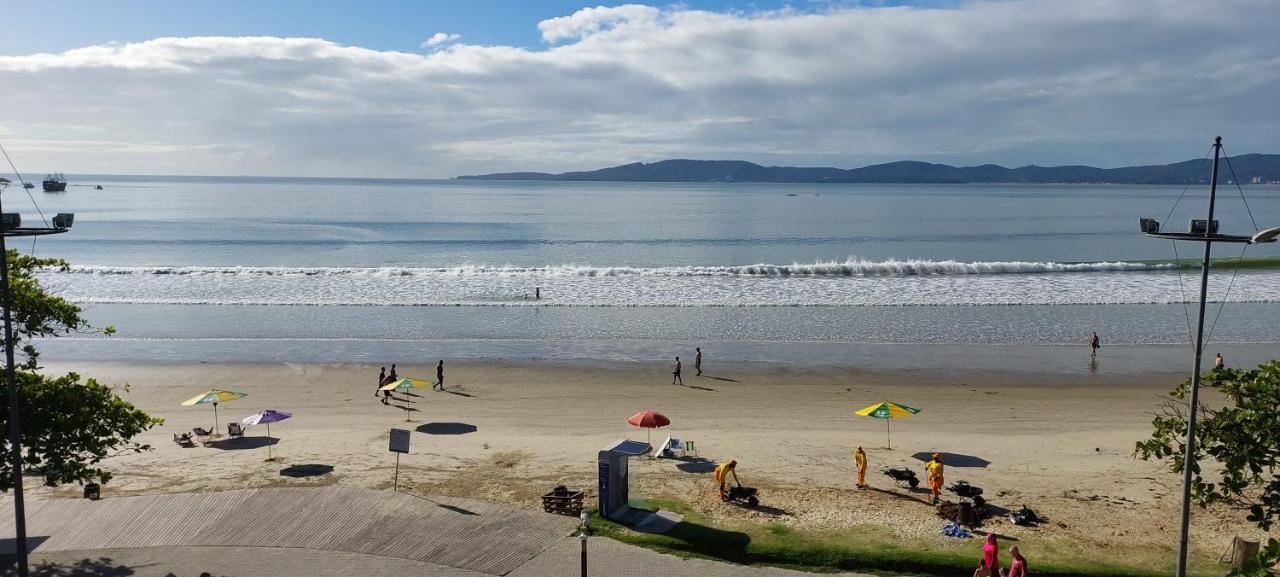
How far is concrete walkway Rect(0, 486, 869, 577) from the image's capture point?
12.7m

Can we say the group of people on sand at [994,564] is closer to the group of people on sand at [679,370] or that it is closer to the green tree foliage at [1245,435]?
the green tree foliage at [1245,435]

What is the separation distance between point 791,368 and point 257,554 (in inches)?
733

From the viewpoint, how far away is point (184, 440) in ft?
63.9

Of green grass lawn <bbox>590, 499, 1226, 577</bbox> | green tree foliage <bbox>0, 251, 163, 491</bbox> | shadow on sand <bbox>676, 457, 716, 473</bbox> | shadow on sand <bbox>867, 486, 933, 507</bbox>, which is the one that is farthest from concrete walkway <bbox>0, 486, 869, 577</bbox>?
shadow on sand <bbox>676, 457, 716, 473</bbox>

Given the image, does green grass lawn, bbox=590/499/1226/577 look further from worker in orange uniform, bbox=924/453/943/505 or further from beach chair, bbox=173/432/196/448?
beach chair, bbox=173/432/196/448

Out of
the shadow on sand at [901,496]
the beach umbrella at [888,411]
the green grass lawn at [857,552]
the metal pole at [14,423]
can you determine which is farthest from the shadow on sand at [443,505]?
the beach umbrella at [888,411]

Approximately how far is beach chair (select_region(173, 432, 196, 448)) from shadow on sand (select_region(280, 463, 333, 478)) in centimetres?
346

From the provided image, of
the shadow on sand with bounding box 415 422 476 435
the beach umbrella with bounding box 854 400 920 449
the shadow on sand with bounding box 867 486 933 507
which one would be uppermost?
the beach umbrella with bounding box 854 400 920 449

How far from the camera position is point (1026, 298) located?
4375cm

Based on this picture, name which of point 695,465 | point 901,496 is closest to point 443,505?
point 695,465

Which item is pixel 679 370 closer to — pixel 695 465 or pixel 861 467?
pixel 695 465

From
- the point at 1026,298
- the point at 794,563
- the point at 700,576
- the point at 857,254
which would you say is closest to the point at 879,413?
the point at 794,563

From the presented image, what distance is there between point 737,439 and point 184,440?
1321 cm

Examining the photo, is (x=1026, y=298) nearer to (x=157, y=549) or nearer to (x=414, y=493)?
(x=414, y=493)
